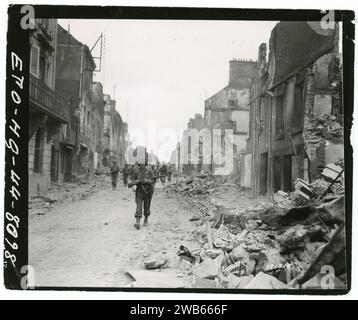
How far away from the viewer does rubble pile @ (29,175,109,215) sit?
6.16m

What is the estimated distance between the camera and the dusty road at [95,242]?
5695 mm

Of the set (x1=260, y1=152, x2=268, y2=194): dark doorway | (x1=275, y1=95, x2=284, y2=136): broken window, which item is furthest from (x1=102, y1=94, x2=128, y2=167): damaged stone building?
(x1=275, y1=95, x2=284, y2=136): broken window

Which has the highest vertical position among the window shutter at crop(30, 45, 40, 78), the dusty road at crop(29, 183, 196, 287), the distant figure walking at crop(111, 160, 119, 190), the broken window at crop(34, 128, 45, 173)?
the window shutter at crop(30, 45, 40, 78)

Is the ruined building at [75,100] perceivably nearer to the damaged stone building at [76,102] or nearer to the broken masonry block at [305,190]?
the damaged stone building at [76,102]

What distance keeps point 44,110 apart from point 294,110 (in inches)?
208

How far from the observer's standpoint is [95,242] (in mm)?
6070

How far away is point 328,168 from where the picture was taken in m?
6.02

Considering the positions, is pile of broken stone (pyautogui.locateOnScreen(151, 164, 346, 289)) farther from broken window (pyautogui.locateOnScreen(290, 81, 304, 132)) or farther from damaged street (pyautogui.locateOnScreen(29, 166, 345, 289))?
broken window (pyautogui.locateOnScreen(290, 81, 304, 132))

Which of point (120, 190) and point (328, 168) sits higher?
point (328, 168)

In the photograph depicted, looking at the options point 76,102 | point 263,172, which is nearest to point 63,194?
point 76,102

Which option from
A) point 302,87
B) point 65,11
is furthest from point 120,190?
point 302,87

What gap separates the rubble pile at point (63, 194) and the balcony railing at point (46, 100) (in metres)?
1.46

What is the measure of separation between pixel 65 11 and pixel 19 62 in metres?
1.19
